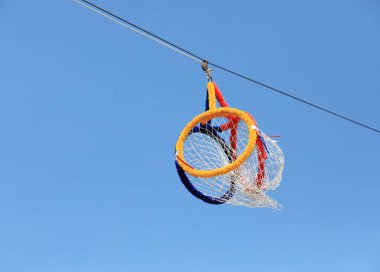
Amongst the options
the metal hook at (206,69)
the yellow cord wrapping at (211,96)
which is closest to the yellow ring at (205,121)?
the yellow cord wrapping at (211,96)

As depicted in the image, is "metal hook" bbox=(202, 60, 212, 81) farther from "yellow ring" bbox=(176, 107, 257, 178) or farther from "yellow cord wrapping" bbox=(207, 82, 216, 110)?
"yellow ring" bbox=(176, 107, 257, 178)

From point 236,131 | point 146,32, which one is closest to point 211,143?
point 236,131

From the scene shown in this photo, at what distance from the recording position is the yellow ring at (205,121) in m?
6.14

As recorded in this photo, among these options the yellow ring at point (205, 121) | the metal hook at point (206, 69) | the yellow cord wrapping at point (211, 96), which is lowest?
the yellow ring at point (205, 121)

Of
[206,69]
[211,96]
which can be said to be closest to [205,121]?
[211,96]

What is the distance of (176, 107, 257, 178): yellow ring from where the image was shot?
6.14 meters

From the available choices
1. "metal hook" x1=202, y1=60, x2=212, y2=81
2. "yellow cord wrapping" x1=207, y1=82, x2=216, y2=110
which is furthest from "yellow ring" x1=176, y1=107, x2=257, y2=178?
"metal hook" x1=202, y1=60, x2=212, y2=81

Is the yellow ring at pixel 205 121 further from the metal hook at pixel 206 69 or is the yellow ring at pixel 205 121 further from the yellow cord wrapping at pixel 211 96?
the metal hook at pixel 206 69

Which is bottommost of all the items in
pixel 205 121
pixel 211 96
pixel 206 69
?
pixel 205 121

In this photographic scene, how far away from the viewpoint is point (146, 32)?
6793 millimetres

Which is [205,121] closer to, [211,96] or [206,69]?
[211,96]

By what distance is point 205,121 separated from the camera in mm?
6844

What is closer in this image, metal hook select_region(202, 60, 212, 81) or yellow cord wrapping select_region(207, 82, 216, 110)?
yellow cord wrapping select_region(207, 82, 216, 110)

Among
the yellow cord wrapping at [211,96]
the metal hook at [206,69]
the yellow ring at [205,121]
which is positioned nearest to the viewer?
the yellow ring at [205,121]
